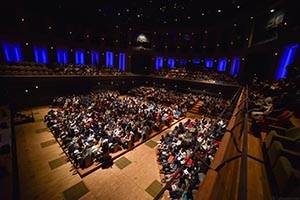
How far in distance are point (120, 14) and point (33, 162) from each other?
21.2 m

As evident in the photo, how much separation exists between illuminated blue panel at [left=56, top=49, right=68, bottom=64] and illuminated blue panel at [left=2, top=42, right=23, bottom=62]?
3714 millimetres

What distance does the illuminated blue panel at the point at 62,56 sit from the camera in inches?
666

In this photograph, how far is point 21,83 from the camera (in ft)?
37.4

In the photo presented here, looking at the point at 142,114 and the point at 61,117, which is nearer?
the point at 61,117

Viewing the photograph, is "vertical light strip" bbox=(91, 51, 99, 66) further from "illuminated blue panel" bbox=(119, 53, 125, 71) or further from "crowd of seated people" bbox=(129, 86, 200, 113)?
"crowd of seated people" bbox=(129, 86, 200, 113)

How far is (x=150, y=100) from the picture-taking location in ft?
59.1

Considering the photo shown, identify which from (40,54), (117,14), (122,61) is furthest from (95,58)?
(117,14)

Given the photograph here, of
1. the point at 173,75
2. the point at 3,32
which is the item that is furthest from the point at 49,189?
the point at 173,75

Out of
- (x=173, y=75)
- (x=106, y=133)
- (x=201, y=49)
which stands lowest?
(x=106, y=133)

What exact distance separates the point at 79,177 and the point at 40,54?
16.4m

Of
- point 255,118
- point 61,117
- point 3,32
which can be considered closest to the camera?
point 255,118

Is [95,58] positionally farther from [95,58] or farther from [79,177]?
[79,177]

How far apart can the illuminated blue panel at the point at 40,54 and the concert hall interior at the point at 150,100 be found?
0.10 m

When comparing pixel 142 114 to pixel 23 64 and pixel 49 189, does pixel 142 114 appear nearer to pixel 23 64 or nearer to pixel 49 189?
pixel 49 189
